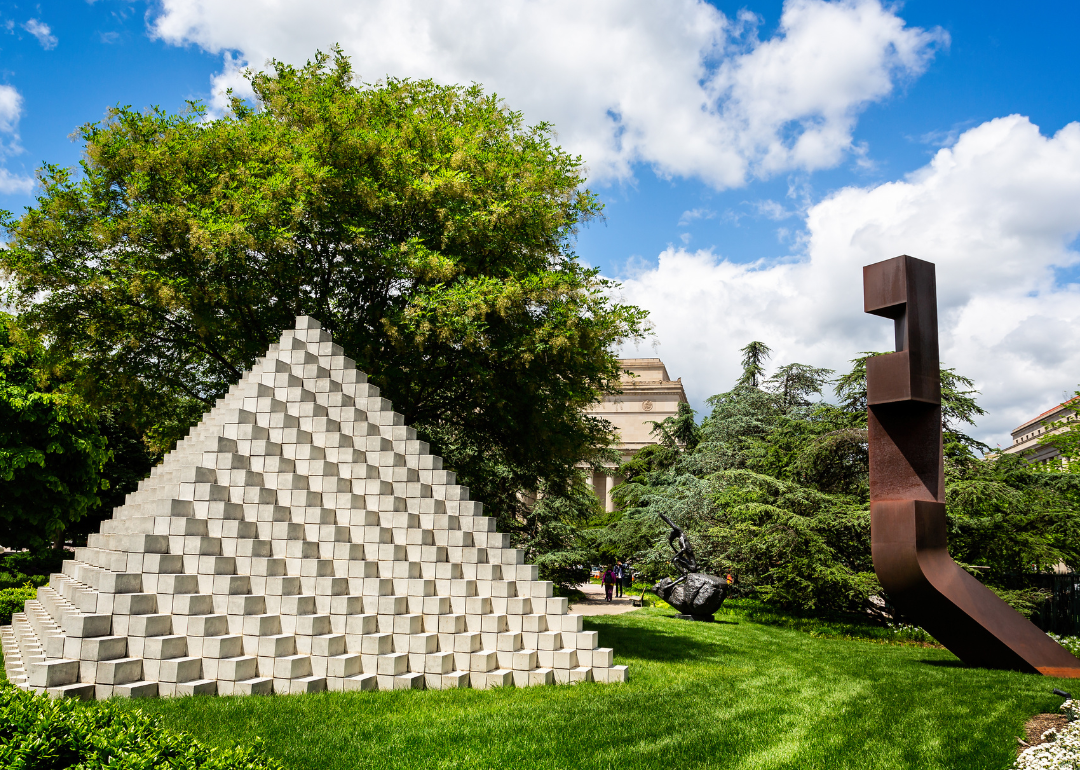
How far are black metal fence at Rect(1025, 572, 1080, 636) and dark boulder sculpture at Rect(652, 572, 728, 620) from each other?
8834 millimetres

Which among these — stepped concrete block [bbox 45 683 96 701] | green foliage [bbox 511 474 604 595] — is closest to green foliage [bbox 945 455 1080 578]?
green foliage [bbox 511 474 604 595]

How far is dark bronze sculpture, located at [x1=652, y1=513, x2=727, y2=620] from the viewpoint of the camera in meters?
20.8

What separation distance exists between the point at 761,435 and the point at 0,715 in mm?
32609

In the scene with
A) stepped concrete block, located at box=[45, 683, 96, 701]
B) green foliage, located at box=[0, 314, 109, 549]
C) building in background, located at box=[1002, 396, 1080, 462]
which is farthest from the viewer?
building in background, located at box=[1002, 396, 1080, 462]

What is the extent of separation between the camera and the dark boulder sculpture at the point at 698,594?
2080cm

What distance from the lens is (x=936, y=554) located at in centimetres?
1189

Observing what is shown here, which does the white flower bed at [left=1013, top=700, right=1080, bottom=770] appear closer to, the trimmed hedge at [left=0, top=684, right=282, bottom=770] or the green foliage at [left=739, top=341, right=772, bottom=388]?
the trimmed hedge at [left=0, top=684, right=282, bottom=770]

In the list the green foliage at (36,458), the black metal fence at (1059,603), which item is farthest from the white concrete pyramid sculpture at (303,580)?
the black metal fence at (1059,603)

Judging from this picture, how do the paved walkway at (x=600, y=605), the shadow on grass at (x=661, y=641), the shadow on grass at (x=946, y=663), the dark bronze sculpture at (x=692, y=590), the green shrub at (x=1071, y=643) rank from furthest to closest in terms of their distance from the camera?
1. the paved walkway at (x=600, y=605)
2. the dark bronze sculpture at (x=692, y=590)
3. the green shrub at (x=1071, y=643)
4. the shadow on grass at (x=661, y=641)
5. the shadow on grass at (x=946, y=663)

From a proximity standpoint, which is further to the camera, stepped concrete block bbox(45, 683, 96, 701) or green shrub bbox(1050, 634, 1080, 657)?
green shrub bbox(1050, 634, 1080, 657)

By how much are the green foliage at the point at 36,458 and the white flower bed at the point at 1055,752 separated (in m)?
23.1

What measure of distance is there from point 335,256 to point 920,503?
12.6 meters

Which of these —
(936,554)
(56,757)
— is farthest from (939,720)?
(56,757)

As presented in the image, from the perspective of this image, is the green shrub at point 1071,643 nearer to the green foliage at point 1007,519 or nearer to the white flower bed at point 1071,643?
the white flower bed at point 1071,643
